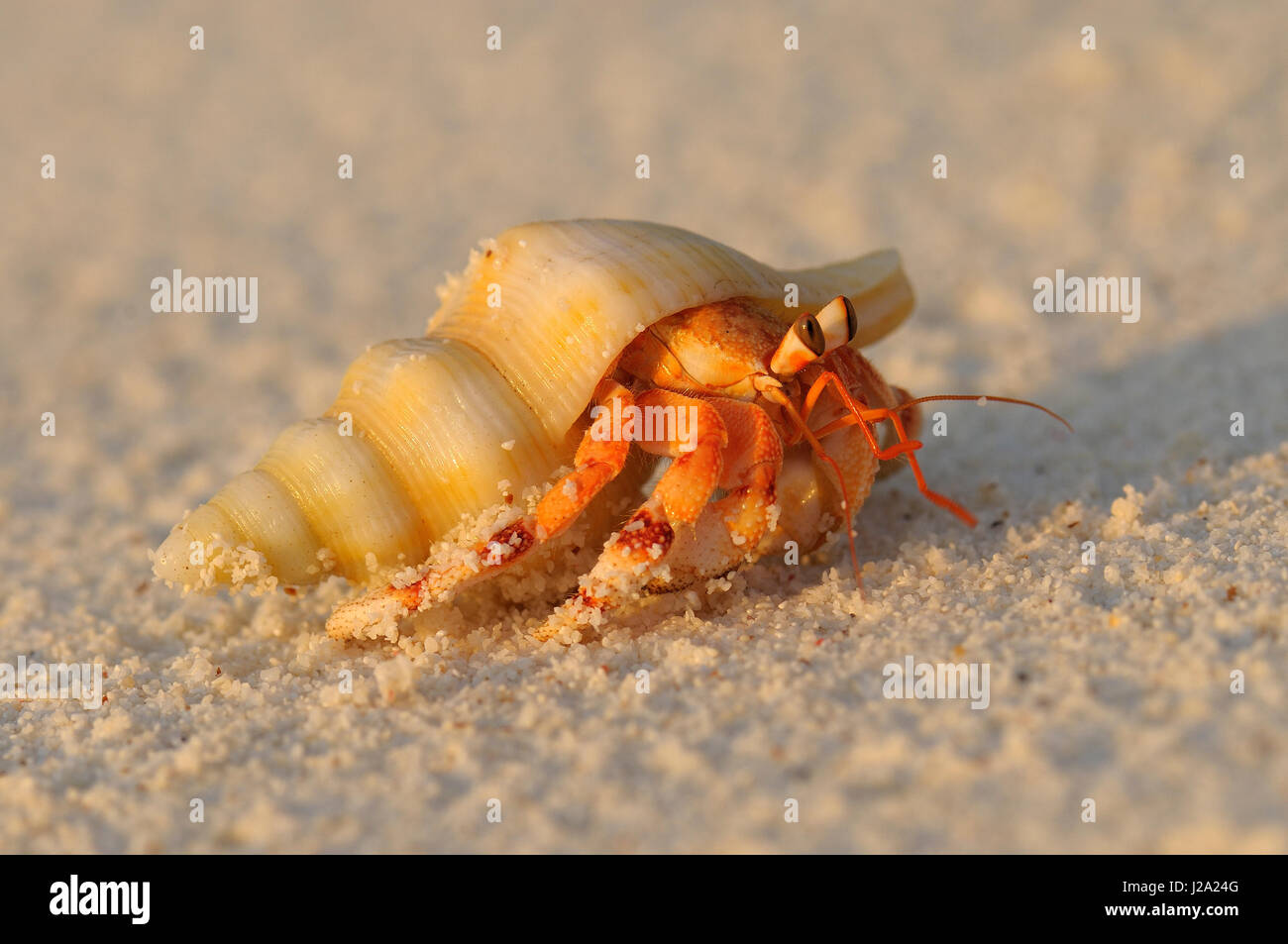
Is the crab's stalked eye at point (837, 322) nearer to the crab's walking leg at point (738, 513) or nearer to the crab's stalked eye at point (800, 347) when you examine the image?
the crab's stalked eye at point (800, 347)

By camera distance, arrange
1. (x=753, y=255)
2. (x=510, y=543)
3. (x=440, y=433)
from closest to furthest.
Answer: (x=510, y=543), (x=440, y=433), (x=753, y=255)

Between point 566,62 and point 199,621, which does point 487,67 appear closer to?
point 566,62

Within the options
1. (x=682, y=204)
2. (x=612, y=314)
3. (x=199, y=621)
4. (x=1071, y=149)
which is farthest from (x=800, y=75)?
(x=199, y=621)

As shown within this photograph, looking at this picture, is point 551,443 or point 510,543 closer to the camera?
point 510,543

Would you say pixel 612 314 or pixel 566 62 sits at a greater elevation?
pixel 566 62

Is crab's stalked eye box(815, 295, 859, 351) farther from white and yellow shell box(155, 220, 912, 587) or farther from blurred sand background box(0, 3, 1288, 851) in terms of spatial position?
blurred sand background box(0, 3, 1288, 851)

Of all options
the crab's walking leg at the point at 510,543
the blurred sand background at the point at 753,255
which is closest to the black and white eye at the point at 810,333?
the crab's walking leg at the point at 510,543

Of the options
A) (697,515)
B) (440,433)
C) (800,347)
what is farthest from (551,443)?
(800,347)

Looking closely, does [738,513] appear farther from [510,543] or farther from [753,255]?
[753,255]
